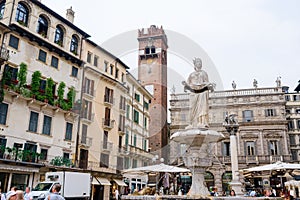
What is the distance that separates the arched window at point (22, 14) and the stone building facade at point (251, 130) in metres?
26.5

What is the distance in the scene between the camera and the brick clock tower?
45.3 m

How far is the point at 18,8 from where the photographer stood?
2244cm

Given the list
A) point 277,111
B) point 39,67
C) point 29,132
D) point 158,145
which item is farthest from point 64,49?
point 277,111

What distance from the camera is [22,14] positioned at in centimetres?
2294

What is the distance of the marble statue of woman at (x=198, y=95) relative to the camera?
35.7 feet

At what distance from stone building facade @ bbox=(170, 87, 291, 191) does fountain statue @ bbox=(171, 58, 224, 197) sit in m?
29.3

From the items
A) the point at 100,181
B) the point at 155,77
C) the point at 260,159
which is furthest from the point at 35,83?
the point at 260,159

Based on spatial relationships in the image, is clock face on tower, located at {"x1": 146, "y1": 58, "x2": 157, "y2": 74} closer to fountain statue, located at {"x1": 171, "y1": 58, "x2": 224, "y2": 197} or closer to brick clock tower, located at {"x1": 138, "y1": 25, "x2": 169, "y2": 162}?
brick clock tower, located at {"x1": 138, "y1": 25, "x2": 169, "y2": 162}

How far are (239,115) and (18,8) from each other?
3194 cm

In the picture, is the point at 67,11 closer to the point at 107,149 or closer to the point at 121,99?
the point at 121,99

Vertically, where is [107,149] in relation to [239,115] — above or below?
below

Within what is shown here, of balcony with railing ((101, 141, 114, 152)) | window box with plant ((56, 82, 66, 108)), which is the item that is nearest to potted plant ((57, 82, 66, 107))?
window box with plant ((56, 82, 66, 108))

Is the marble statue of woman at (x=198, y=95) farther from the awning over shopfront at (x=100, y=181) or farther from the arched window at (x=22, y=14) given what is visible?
the awning over shopfront at (x=100, y=181)

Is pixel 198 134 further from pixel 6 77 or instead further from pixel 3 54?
pixel 3 54
